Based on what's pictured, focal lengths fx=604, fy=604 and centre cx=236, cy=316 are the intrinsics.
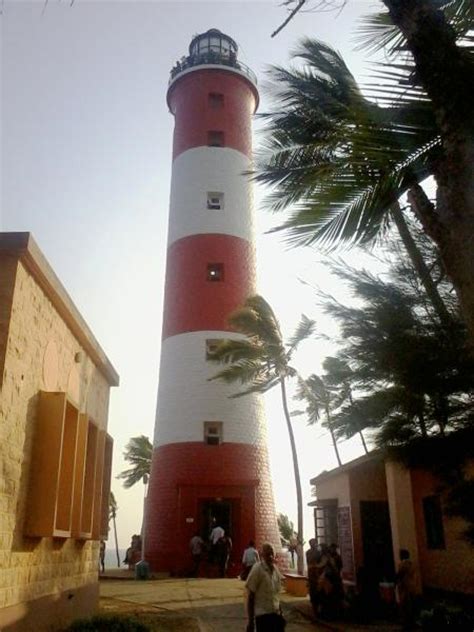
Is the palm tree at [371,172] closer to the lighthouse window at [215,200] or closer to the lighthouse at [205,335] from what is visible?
the lighthouse at [205,335]

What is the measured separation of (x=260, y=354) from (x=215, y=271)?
10.8 feet

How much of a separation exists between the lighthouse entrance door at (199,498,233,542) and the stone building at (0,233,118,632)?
975cm

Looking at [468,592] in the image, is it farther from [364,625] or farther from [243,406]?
[243,406]

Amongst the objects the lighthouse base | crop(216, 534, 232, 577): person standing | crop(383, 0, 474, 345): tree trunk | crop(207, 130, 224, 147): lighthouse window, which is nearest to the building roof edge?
crop(383, 0, 474, 345): tree trunk

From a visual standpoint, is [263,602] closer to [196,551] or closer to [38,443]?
[38,443]

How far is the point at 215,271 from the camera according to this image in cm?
2073

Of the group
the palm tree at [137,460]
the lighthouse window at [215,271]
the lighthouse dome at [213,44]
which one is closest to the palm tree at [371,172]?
the lighthouse window at [215,271]

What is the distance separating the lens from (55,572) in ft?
25.1

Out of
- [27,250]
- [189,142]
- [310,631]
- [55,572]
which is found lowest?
[310,631]

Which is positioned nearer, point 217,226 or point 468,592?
point 468,592

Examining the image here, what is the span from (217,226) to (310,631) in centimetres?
1429

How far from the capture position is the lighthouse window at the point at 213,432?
1878cm

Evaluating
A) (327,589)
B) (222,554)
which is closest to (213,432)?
(222,554)

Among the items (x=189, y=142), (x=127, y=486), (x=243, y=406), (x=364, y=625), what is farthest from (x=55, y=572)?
(x=127, y=486)
